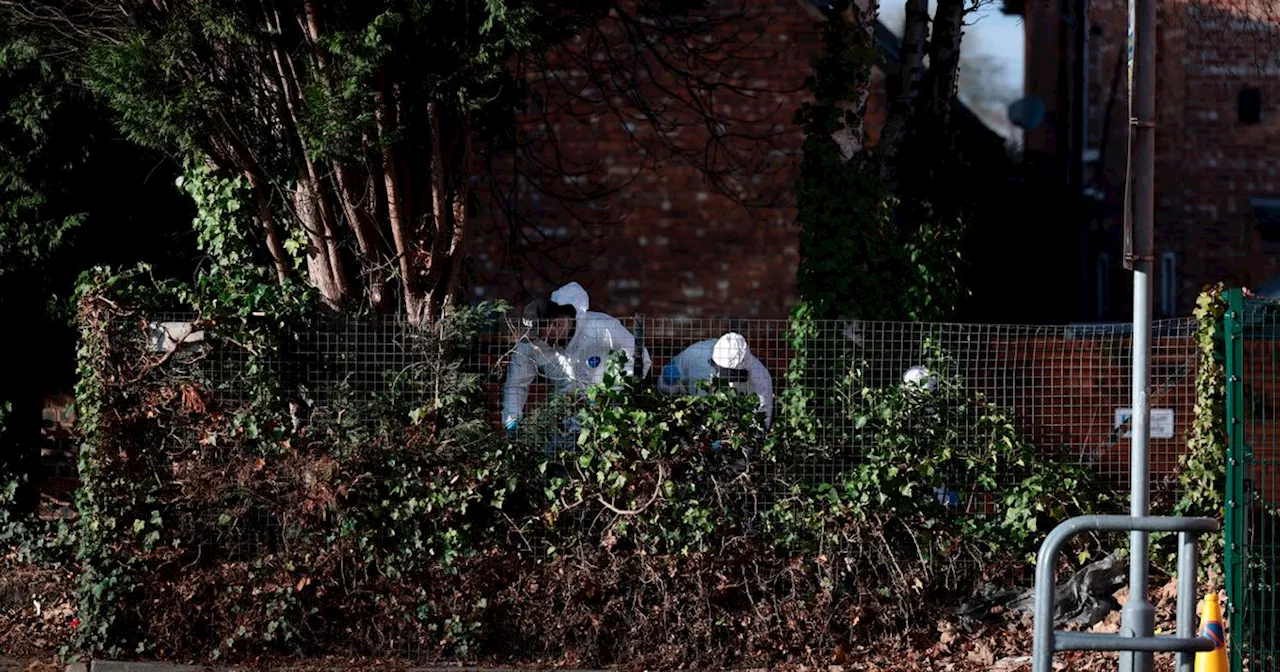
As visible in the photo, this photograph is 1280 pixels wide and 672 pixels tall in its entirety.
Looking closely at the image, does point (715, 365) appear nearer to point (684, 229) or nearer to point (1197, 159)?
point (684, 229)

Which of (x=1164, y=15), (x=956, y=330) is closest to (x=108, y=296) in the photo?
(x=956, y=330)

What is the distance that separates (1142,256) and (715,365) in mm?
2869

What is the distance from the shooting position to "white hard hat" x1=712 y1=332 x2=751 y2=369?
8.42 meters

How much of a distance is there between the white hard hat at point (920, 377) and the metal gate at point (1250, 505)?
5.06 ft

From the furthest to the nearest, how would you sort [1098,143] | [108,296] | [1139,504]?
1. [1098,143]
2. [108,296]
3. [1139,504]

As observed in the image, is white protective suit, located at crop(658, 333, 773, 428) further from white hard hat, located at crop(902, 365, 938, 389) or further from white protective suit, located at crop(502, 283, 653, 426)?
white hard hat, located at crop(902, 365, 938, 389)

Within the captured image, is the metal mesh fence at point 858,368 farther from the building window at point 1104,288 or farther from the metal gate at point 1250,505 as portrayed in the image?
the building window at point 1104,288

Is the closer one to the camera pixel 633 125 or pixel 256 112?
pixel 256 112

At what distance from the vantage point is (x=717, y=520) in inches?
319

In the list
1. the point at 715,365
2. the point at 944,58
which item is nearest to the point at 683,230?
the point at 944,58

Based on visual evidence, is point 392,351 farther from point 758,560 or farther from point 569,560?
point 758,560

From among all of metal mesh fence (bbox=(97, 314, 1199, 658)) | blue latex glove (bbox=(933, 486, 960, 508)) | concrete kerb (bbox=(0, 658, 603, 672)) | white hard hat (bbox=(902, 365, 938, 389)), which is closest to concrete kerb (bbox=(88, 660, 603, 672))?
concrete kerb (bbox=(0, 658, 603, 672))

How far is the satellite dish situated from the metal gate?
16341mm

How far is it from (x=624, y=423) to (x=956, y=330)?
1.99 meters
